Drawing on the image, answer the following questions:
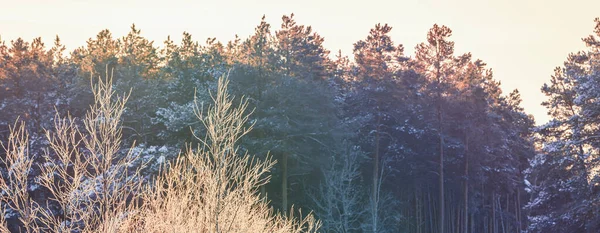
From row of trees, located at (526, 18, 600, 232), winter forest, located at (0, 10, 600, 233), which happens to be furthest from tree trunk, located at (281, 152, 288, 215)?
row of trees, located at (526, 18, 600, 232)

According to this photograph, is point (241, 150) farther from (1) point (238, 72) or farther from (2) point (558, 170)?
(2) point (558, 170)

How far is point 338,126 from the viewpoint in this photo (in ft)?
102

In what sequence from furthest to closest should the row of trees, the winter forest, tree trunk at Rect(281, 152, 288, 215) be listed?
1. tree trunk at Rect(281, 152, 288, 215)
2. the winter forest
3. the row of trees

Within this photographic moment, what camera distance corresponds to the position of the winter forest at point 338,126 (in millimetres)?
24750

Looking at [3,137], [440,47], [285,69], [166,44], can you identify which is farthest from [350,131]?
[166,44]

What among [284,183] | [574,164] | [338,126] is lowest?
[284,183]

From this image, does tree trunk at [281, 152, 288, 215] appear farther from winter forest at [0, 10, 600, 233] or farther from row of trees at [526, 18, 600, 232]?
row of trees at [526, 18, 600, 232]

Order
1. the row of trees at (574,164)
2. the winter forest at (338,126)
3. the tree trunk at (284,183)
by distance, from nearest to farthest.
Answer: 1. the row of trees at (574,164)
2. the winter forest at (338,126)
3. the tree trunk at (284,183)

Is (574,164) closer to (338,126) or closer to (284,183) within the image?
(338,126)

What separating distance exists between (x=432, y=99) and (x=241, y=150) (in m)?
11.8

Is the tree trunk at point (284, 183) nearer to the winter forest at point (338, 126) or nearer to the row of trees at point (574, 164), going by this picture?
the winter forest at point (338, 126)

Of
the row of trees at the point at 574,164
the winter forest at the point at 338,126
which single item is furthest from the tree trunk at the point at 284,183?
the row of trees at the point at 574,164

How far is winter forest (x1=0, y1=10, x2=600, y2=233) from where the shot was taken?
81.2 ft

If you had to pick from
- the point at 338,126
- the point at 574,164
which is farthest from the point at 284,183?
the point at 574,164
